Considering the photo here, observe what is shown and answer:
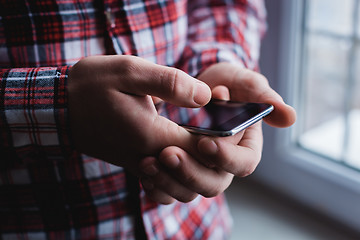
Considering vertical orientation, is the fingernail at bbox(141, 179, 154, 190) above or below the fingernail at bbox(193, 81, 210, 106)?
below

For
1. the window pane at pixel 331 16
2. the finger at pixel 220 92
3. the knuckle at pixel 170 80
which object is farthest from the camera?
the window pane at pixel 331 16

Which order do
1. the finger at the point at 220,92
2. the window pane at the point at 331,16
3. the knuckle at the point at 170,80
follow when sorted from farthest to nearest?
the window pane at the point at 331,16, the finger at the point at 220,92, the knuckle at the point at 170,80

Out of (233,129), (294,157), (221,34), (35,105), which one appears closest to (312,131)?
(294,157)

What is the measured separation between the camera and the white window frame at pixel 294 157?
104 cm

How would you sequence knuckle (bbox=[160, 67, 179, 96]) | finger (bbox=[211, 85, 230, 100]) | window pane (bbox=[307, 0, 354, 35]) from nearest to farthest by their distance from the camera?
1. knuckle (bbox=[160, 67, 179, 96])
2. finger (bbox=[211, 85, 230, 100])
3. window pane (bbox=[307, 0, 354, 35])

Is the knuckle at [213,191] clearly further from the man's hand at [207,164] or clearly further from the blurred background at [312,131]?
the blurred background at [312,131]

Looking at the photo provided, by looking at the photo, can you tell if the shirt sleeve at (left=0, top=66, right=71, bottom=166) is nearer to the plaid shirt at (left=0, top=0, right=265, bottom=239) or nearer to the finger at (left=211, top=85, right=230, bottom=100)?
the plaid shirt at (left=0, top=0, right=265, bottom=239)

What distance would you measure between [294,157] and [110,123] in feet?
2.82

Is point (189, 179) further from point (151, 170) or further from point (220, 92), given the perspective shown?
point (220, 92)

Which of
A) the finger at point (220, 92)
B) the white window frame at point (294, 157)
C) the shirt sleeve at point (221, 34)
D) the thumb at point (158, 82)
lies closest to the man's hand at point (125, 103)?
the thumb at point (158, 82)

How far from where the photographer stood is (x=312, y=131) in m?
1.22

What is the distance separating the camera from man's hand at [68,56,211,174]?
41cm

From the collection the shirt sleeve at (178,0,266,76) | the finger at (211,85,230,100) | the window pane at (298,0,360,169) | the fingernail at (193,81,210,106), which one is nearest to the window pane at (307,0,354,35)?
the window pane at (298,0,360,169)

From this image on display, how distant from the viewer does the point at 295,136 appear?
1.20 metres
